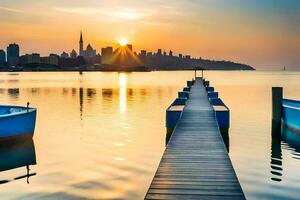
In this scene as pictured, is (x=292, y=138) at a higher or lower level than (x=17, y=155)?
higher

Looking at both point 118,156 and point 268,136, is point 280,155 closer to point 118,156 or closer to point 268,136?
point 268,136

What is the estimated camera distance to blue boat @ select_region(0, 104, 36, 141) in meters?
24.4

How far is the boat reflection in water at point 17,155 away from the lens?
826 inches

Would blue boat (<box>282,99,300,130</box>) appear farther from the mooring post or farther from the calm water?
the calm water

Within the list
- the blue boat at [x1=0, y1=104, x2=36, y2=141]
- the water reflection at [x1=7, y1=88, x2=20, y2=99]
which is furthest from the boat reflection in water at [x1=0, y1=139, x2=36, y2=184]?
the water reflection at [x1=7, y1=88, x2=20, y2=99]

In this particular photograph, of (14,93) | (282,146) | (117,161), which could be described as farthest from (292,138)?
(14,93)

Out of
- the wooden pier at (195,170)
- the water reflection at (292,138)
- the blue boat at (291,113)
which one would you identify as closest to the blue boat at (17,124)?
the wooden pier at (195,170)

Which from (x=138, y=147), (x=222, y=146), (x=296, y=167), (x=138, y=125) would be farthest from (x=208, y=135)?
(x=138, y=125)

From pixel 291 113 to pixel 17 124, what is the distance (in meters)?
20.2

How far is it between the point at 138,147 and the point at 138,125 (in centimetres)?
1088

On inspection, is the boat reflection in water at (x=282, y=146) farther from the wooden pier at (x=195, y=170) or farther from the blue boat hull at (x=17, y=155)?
the blue boat hull at (x=17, y=155)

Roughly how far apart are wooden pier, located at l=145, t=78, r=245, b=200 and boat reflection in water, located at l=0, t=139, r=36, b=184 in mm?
7857

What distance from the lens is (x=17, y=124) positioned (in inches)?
998

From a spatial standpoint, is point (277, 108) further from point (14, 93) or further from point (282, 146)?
point (14, 93)
